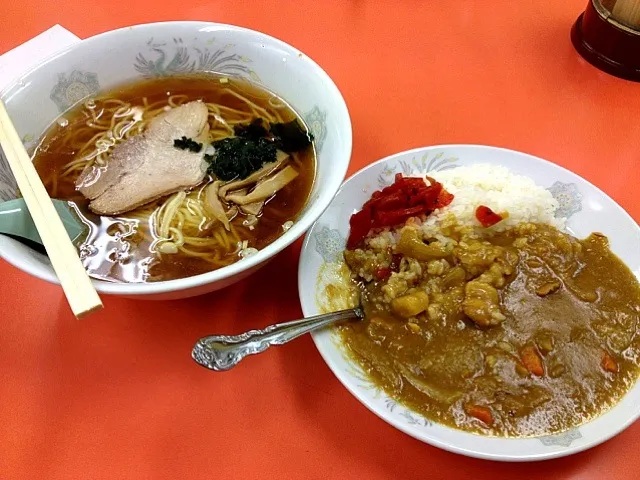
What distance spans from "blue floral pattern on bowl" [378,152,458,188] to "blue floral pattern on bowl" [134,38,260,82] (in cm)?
54

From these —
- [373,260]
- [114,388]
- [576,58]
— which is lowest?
[114,388]

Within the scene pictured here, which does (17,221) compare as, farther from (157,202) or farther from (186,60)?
(186,60)

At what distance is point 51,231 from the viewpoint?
1187mm

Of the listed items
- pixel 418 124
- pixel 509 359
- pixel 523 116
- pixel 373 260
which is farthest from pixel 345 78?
pixel 509 359

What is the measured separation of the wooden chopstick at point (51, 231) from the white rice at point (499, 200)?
1.05 metres

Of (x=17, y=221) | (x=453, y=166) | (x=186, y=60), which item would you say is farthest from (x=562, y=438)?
(x=186, y=60)

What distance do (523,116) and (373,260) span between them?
1029mm

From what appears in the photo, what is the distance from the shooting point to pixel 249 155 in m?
1.66

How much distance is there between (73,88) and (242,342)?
1057mm

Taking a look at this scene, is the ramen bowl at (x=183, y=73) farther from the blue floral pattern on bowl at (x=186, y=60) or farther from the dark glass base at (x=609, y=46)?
the dark glass base at (x=609, y=46)

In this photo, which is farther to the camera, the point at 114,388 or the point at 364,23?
the point at 364,23

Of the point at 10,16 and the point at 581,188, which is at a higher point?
the point at 10,16

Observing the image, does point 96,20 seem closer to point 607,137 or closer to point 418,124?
point 418,124

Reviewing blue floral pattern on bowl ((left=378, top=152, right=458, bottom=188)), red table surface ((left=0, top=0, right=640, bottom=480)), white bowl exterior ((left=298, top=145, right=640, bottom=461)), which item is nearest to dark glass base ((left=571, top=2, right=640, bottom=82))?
red table surface ((left=0, top=0, right=640, bottom=480))
